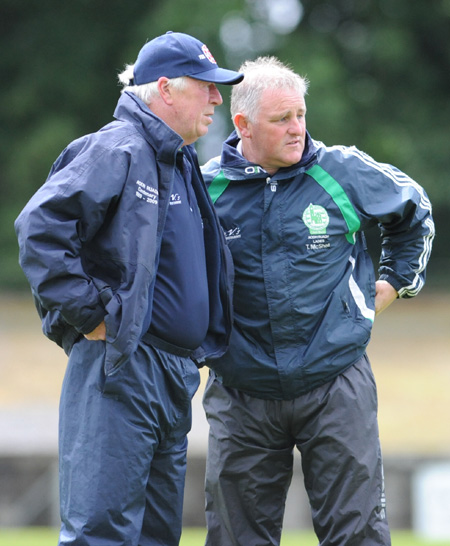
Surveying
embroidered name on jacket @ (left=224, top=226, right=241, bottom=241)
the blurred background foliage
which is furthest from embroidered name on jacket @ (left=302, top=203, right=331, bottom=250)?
the blurred background foliage

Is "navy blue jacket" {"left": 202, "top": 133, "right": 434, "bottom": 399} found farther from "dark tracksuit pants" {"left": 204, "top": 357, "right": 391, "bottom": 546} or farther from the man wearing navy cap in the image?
the man wearing navy cap

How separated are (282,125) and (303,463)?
4.24 feet

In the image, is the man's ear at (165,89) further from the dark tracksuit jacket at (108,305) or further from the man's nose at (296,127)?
the man's nose at (296,127)

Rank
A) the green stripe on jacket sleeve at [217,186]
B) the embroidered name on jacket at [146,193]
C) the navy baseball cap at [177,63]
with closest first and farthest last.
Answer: the embroidered name on jacket at [146,193] → the navy baseball cap at [177,63] → the green stripe on jacket sleeve at [217,186]

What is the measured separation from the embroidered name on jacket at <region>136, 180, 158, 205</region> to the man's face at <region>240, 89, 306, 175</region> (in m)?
0.63

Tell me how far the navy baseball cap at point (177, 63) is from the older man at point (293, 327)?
1.21 feet

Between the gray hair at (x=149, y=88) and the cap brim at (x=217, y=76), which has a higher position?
the cap brim at (x=217, y=76)

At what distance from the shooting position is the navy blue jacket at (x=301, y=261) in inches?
146

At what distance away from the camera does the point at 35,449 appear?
6.77 metres

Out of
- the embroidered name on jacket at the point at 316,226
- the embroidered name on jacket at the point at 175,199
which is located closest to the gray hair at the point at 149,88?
the embroidered name on jacket at the point at 175,199

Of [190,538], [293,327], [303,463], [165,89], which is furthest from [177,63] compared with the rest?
[190,538]

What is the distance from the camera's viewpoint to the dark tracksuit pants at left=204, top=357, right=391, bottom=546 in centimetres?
365

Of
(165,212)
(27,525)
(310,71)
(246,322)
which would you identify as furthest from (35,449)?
(310,71)

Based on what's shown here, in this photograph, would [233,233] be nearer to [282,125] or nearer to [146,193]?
[282,125]
